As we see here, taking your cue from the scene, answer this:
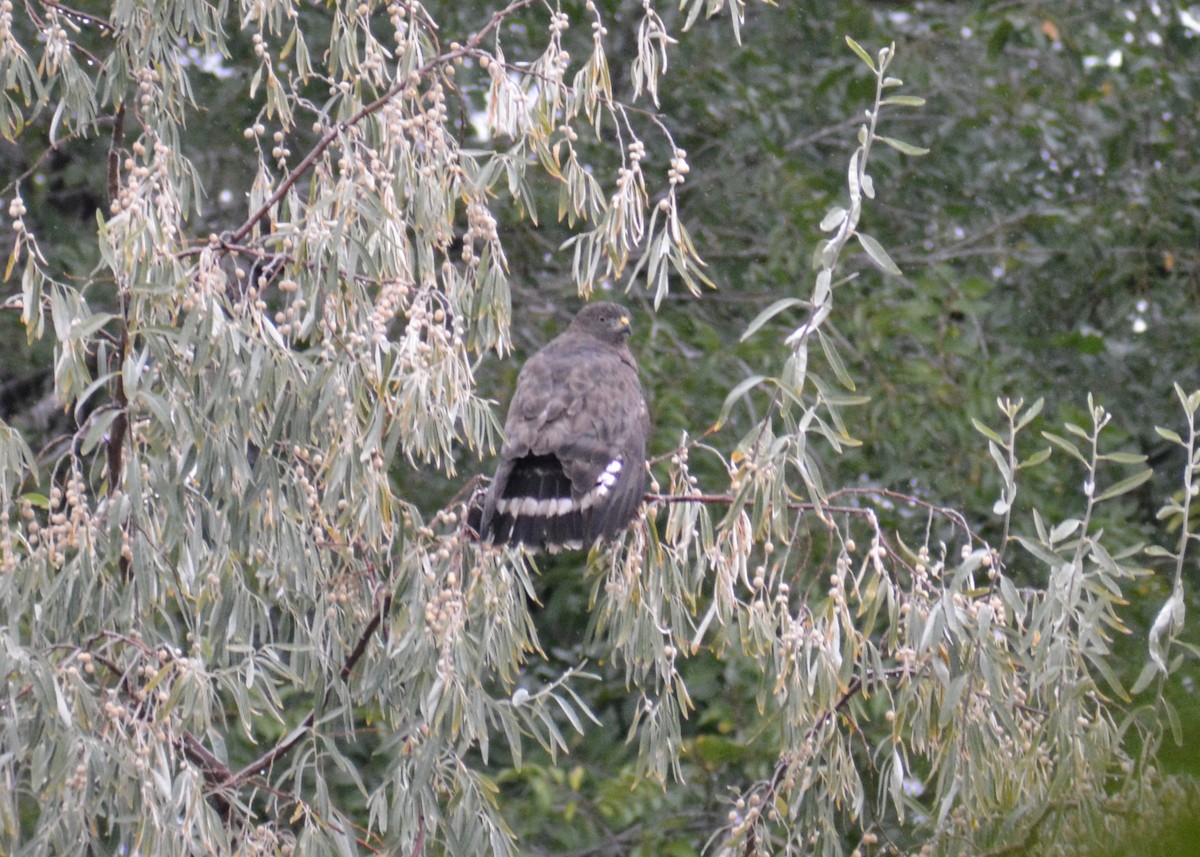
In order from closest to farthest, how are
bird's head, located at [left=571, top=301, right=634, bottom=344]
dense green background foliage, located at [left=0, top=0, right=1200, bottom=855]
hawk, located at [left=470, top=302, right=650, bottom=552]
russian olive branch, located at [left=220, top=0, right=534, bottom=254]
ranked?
1. dense green background foliage, located at [left=0, top=0, right=1200, bottom=855]
2. russian olive branch, located at [left=220, top=0, right=534, bottom=254]
3. hawk, located at [left=470, top=302, right=650, bottom=552]
4. bird's head, located at [left=571, top=301, right=634, bottom=344]

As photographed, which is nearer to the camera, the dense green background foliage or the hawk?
the dense green background foliage

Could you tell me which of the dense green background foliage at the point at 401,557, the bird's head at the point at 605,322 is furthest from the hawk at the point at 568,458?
the bird's head at the point at 605,322

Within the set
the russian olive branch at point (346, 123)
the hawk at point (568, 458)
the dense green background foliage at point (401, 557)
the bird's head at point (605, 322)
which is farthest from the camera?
the bird's head at point (605, 322)

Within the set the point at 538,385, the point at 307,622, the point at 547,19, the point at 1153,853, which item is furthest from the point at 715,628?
the point at 1153,853

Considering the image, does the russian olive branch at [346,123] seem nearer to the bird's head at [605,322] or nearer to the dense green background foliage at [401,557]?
the dense green background foliage at [401,557]

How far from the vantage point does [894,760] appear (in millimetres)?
3252

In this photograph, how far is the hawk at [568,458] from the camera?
3871mm

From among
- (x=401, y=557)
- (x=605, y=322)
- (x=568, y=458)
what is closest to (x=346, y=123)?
(x=401, y=557)

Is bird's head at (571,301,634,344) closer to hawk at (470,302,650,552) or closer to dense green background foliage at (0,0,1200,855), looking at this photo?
hawk at (470,302,650,552)

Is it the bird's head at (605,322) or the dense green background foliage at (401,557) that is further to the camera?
the bird's head at (605,322)

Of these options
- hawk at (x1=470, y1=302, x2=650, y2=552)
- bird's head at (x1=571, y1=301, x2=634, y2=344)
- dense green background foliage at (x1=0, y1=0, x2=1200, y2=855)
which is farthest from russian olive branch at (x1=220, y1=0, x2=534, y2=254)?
bird's head at (x1=571, y1=301, x2=634, y2=344)

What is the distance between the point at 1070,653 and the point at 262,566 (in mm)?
1638

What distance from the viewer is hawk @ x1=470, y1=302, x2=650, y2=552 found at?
12.7 feet

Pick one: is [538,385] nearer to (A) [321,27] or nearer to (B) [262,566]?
(B) [262,566]
